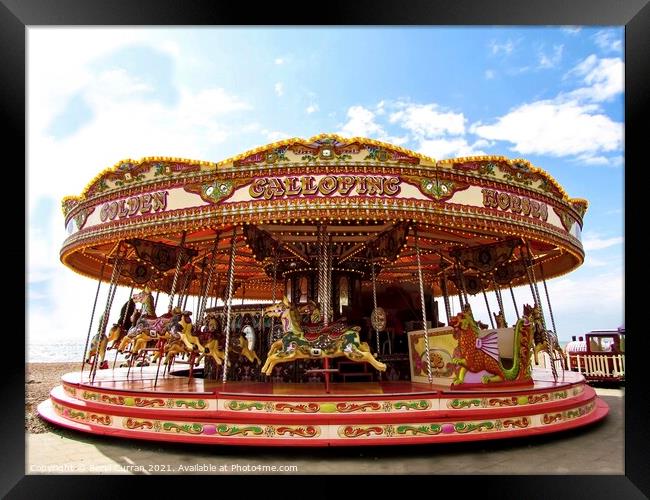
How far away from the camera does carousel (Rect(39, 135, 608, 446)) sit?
20.7 feet

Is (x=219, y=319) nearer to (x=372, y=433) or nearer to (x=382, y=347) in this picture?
(x=382, y=347)

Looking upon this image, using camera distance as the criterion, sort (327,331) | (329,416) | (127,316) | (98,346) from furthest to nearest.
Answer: (127,316) < (98,346) < (327,331) < (329,416)

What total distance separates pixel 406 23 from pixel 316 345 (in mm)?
4514

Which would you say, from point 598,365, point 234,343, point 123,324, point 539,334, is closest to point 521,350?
→ point 539,334

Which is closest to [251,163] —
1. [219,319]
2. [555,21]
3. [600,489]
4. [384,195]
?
[384,195]

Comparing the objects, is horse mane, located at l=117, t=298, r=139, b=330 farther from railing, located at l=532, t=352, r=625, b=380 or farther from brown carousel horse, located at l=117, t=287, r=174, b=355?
railing, located at l=532, t=352, r=625, b=380

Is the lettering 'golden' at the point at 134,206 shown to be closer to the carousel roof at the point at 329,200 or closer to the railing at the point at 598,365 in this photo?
the carousel roof at the point at 329,200

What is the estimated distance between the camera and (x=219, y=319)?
9.91m

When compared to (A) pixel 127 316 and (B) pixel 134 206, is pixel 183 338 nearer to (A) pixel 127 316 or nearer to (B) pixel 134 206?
(B) pixel 134 206

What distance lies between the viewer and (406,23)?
4941 millimetres

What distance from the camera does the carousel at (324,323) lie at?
632 centimetres

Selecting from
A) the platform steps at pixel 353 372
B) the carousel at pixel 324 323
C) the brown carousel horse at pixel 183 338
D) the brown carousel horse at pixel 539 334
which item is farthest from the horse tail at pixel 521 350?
the brown carousel horse at pixel 183 338

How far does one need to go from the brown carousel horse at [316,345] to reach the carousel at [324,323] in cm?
2

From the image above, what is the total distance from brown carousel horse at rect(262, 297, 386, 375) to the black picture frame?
2.07m
